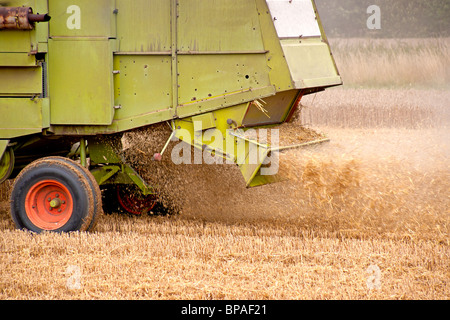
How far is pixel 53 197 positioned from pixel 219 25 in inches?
92.2

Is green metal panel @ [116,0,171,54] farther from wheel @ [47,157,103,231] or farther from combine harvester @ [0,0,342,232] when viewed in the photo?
wheel @ [47,157,103,231]

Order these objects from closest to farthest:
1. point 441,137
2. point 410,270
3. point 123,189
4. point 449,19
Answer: point 410,270 < point 123,189 < point 441,137 < point 449,19

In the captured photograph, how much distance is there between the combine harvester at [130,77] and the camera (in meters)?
5.64

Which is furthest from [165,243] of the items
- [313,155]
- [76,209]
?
[313,155]

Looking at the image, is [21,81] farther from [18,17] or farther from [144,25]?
[144,25]

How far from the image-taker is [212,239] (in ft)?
18.3

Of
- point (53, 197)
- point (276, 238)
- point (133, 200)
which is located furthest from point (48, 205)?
point (276, 238)

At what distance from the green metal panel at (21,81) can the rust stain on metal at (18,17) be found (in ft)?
1.36

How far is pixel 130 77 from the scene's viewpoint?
19.0 feet

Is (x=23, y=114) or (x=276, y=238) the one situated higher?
(x=23, y=114)

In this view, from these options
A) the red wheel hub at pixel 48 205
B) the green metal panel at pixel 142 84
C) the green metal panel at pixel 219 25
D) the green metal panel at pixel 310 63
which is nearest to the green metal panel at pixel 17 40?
the green metal panel at pixel 142 84

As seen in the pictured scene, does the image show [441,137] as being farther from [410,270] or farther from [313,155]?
[410,270]

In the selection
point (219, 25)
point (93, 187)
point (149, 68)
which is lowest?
point (93, 187)

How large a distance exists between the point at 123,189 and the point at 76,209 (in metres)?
1.47
